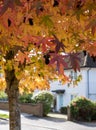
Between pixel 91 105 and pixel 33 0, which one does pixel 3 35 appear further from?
pixel 91 105

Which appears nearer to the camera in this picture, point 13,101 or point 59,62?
point 59,62

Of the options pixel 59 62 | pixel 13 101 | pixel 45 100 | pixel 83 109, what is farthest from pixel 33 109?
pixel 59 62

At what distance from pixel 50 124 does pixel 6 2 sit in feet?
87.1

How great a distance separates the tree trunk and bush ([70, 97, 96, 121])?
22552mm

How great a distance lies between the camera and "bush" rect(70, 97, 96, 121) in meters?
30.5

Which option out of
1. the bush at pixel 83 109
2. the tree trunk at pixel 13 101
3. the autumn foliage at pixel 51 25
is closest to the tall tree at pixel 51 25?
the autumn foliage at pixel 51 25

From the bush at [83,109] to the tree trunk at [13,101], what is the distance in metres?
22.6

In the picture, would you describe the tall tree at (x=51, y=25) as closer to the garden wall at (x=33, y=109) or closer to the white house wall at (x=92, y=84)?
Answer: the garden wall at (x=33, y=109)

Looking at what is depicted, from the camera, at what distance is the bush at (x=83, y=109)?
30531mm

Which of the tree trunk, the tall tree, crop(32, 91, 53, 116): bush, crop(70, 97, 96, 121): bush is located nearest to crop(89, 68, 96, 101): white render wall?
crop(32, 91, 53, 116): bush

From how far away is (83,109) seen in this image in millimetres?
30562

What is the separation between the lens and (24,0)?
3400 mm

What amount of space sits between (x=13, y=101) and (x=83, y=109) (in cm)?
2290

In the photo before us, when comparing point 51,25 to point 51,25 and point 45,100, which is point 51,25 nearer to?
point 51,25
